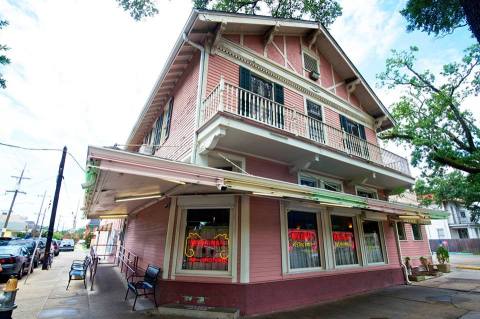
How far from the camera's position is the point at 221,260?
21.9ft

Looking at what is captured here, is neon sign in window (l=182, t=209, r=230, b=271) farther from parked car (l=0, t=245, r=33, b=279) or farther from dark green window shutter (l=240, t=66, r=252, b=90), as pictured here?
parked car (l=0, t=245, r=33, b=279)

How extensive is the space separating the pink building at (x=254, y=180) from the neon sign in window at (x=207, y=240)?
28 mm

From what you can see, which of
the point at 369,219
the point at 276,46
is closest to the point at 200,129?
the point at 276,46

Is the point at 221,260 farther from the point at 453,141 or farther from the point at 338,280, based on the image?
the point at 453,141

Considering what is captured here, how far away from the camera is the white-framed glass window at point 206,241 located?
667 centimetres

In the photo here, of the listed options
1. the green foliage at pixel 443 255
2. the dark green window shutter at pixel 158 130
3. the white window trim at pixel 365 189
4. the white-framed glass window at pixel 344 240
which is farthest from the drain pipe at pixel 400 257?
the dark green window shutter at pixel 158 130

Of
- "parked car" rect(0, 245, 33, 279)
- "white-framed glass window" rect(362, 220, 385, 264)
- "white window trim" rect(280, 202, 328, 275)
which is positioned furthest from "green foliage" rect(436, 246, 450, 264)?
"parked car" rect(0, 245, 33, 279)

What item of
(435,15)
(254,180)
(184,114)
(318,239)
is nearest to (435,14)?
(435,15)

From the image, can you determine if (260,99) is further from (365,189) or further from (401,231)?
(401,231)

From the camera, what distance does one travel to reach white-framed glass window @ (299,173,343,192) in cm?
920

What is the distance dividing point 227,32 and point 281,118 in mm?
3823

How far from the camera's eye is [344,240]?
9555 mm

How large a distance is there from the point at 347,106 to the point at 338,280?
28.1ft

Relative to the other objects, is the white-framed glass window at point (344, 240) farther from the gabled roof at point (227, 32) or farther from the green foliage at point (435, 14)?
the gabled roof at point (227, 32)
